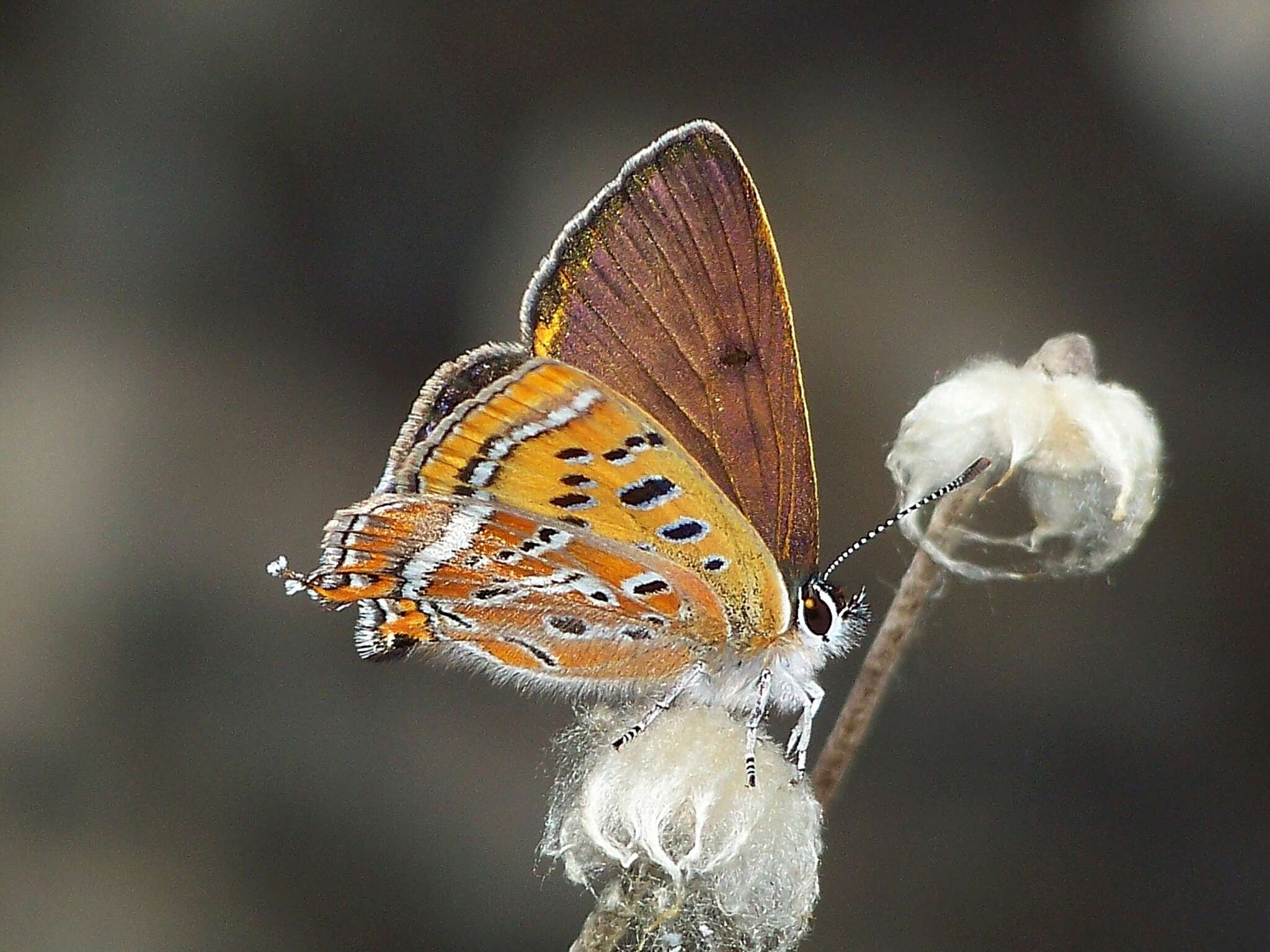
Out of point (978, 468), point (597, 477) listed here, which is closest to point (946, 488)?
point (978, 468)

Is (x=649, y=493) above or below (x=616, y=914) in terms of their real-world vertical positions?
above

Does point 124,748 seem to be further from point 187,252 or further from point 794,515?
point 794,515

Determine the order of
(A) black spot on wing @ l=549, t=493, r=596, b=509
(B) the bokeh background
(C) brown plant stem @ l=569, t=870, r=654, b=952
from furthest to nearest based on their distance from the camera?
(B) the bokeh background
(A) black spot on wing @ l=549, t=493, r=596, b=509
(C) brown plant stem @ l=569, t=870, r=654, b=952

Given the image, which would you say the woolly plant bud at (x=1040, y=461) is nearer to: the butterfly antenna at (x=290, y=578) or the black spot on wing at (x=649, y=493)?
the black spot on wing at (x=649, y=493)

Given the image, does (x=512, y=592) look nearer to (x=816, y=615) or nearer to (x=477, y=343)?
(x=816, y=615)

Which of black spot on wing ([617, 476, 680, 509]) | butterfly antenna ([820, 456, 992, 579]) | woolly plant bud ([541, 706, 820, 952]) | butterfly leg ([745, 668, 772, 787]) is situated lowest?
woolly plant bud ([541, 706, 820, 952])

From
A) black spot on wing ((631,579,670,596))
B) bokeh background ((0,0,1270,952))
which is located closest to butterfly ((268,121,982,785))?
black spot on wing ((631,579,670,596))

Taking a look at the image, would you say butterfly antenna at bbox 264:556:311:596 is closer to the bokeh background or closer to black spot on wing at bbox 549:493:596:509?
black spot on wing at bbox 549:493:596:509

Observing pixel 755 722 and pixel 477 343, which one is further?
pixel 477 343
